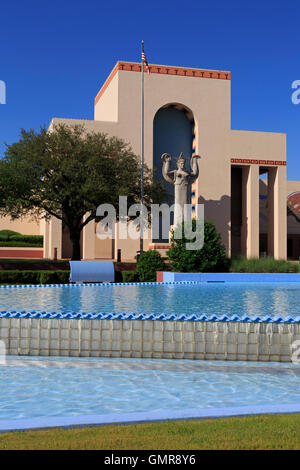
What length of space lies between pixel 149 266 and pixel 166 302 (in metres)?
9.11

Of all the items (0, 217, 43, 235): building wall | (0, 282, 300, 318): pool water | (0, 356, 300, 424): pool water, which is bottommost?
(0, 356, 300, 424): pool water

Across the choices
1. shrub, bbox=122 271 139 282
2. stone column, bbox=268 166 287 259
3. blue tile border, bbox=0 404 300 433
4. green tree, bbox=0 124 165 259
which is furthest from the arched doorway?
blue tile border, bbox=0 404 300 433

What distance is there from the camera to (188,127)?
3753cm

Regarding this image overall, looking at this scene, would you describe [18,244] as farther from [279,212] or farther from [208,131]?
[279,212]

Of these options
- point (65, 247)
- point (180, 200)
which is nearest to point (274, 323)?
point (180, 200)

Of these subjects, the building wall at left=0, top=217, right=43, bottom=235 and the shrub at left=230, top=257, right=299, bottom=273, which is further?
the building wall at left=0, top=217, right=43, bottom=235

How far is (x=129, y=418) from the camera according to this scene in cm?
427

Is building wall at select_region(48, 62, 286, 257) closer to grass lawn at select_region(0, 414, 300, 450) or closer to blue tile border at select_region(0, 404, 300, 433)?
blue tile border at select_region(0, 404, 300, 433)

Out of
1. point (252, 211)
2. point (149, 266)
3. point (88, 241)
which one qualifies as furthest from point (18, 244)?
point (149, 266)

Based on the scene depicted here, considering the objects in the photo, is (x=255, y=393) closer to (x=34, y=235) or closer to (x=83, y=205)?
(x=83, y=205)

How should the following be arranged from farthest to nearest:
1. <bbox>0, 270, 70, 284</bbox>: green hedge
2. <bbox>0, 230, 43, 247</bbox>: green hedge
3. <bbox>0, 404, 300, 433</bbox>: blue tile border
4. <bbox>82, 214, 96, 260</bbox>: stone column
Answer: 1. <bbox>0, 230, 43, 247</bbox>: green hedge
2. <bbox>82, 214, 96, 260</bbox>: stone column
3. <bbox>0, 270, 70, 284</bbox>: green hedge
4. <bbox>0, 404, 300, 433</bbox>: blue tile border

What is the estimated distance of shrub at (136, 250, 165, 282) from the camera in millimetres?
22719

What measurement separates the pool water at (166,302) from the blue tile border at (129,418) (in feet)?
20.5

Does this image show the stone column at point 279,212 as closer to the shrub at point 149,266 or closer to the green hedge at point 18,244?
the shrub at point 149,266
